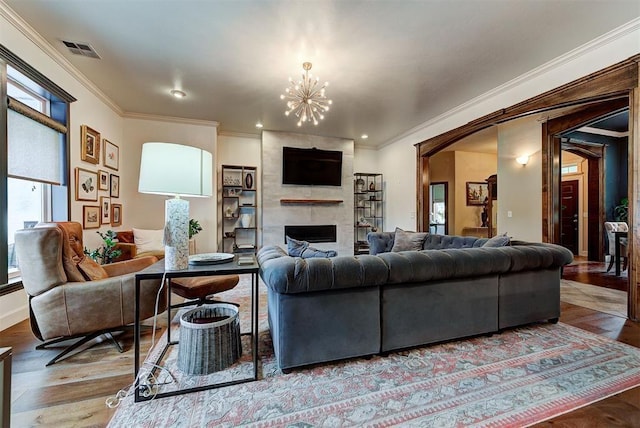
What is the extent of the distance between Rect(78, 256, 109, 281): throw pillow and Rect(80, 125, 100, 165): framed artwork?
2073 mm

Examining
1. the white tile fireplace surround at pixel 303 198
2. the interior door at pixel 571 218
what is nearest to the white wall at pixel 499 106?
the white tile fireplace surround at pixel 303 198

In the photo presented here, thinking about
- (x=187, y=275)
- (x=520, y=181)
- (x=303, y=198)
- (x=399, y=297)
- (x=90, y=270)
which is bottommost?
(x=399, y=297)

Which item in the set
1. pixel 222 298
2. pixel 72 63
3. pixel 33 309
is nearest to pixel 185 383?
pixel 33 309

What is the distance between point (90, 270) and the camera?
226cm

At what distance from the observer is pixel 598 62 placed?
9.33 feet

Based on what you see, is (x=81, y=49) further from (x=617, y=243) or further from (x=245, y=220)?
(x=617, y=243)

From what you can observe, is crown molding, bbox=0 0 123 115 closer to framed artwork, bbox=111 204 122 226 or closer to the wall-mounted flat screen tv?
framed artwork, bbox=111 204 122 226

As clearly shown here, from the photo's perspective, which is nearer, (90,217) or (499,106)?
(90,217)

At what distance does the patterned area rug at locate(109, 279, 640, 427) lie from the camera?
1.42 metres

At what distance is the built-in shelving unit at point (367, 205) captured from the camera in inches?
278

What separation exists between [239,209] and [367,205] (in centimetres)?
325

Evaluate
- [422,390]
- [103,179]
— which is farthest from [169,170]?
[103,179]

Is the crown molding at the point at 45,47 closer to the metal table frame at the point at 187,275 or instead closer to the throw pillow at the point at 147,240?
the throw pillow at the point at 147,240

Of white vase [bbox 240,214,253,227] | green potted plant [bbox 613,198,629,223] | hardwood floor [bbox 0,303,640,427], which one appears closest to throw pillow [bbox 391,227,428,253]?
hardwood floor [bbox 0,303,640,427]
